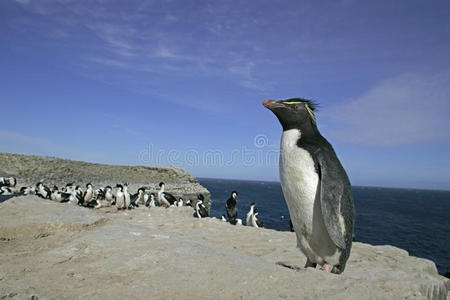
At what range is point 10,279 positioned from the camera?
2867 millimetres

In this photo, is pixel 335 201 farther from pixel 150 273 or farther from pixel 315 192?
pixel 150 273

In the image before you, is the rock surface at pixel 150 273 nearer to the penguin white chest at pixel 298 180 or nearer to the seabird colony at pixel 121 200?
the penguin white chest at pixel 298 180

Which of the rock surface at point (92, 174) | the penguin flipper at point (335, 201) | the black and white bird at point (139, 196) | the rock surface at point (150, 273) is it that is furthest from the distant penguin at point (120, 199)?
the rock surface at point (92, 174)

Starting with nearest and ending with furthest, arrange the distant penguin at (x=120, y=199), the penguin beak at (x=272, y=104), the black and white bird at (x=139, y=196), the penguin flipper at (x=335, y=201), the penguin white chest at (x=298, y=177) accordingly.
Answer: the penguin flipper at (x=335, y=201), the penguin white chest at (x=298, y=177), the penguin beak at (x=272, y=104), the distant penguin at (x=120, y=199), the black and white bird at (x=139, y=196)

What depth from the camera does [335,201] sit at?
322 cm

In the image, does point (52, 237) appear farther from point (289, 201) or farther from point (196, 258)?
point (289, 201)

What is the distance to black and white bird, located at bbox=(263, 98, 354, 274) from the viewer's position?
3246mm

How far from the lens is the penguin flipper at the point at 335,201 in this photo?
3.21 meters

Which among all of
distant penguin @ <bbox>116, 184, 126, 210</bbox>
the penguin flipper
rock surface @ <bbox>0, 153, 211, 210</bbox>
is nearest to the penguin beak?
the penguin flipper

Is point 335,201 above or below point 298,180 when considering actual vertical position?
below

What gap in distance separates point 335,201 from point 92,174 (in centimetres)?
4219

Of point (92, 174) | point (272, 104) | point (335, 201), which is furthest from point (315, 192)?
point (92, 174)

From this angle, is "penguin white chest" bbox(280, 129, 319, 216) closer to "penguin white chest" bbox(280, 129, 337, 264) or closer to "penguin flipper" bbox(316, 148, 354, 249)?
"penguin white chest" bbox(280, 129, 337, 264)

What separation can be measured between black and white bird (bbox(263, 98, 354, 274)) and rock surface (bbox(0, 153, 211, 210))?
83.9ft
